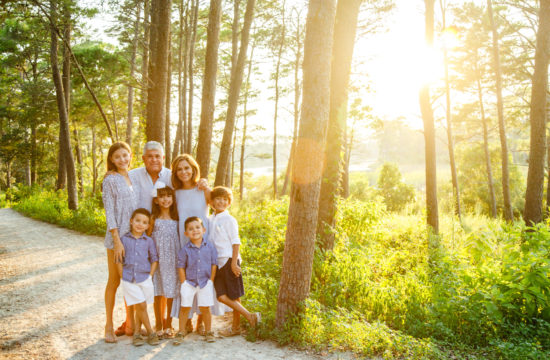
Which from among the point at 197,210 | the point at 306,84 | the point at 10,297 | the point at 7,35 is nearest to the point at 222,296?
the point at 197,210

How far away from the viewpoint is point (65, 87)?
16188 millimetres

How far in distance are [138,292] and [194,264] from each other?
2.24ft

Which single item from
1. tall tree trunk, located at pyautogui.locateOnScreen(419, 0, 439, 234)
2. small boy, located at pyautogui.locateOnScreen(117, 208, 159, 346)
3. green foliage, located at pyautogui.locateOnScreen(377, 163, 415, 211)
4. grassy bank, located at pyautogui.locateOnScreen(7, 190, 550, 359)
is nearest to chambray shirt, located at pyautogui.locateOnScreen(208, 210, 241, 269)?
small boy, located at pyautogui.locateOnScreen(117, 208, 159, 346)

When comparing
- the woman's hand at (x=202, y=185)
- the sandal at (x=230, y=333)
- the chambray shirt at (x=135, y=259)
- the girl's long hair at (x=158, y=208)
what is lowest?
the sandal at (x=230, y=333)

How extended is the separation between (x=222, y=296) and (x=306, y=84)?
9.22ft

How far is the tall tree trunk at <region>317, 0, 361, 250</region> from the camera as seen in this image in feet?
21.8

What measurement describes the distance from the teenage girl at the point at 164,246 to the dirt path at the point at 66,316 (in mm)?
415

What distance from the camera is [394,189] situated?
21.1 m

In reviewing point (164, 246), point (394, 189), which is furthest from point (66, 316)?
point (394, 189)

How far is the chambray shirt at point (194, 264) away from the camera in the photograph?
13.3 ft

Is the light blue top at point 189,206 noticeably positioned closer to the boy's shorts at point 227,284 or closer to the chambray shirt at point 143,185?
the chambray shirt at point 143,185

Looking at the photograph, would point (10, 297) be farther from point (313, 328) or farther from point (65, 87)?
point (65, 87)

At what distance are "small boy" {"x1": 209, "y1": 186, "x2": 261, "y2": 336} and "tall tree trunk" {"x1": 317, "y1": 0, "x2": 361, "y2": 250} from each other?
257 centimetres

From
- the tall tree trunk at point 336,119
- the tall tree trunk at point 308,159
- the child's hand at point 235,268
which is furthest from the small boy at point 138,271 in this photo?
the tall tree trunk at point 336,119
